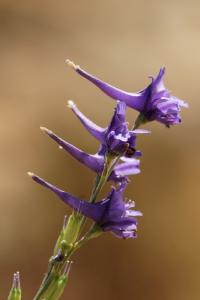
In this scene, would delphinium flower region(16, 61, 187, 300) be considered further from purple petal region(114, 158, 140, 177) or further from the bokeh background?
the bokeh background

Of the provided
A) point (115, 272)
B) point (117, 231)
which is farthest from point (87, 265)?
point (117, 231)

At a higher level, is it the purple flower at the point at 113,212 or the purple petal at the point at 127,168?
the purple petal at the point at 127,168

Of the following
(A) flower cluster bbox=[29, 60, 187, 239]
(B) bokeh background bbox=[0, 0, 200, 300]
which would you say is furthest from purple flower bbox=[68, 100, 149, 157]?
(B) bokeh background bbox=[0, 0, 200, 300]

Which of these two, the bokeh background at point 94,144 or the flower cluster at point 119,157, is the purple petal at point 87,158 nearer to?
the flower cluster at point 119,157

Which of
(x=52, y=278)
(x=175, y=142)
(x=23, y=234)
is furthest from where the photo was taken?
A: (x=175, y=142)

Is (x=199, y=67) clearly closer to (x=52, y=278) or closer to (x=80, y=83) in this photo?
(x=80, y=83)

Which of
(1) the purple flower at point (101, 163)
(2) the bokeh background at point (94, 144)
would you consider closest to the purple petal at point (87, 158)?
(1) the purple flower at point (101, 163)
